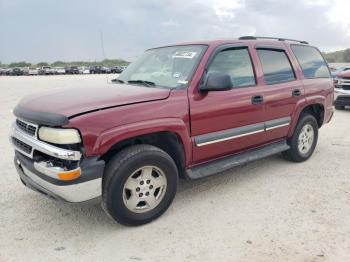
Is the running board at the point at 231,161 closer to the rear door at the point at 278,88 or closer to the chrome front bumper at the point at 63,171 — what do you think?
the rear door at the point at 278,88

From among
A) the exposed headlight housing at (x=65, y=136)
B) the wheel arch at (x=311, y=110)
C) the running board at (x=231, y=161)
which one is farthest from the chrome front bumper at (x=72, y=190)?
the wheel arch at (x=311, y=110)

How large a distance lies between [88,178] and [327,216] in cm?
247

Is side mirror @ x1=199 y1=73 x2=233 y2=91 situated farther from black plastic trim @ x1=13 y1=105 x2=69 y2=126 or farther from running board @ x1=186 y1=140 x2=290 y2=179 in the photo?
black plastic trim @ x1=13 y1=105 x2=69 y2=126

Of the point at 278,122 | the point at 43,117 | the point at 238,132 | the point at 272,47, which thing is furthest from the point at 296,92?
the point at 43,117

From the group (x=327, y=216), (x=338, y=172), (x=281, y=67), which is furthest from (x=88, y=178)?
(x=338, y=172)

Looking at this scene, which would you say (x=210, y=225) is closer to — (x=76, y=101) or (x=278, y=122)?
(x=76, y=101)

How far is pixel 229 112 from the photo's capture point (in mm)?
4023

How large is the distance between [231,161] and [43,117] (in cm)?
225

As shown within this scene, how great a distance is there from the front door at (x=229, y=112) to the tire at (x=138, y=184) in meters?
0.50

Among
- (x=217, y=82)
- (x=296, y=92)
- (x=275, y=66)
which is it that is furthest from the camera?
(x=296, y=92)

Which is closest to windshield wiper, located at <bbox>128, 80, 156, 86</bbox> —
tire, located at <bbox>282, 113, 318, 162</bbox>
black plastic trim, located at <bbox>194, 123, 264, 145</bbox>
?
black plastic trim, located at <bbox>194, 123, 264, 145</bbox>

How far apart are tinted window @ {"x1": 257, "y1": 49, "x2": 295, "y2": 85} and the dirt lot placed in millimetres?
1364

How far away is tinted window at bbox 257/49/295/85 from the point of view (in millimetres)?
4613

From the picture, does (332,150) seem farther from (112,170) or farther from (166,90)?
(112,170)
